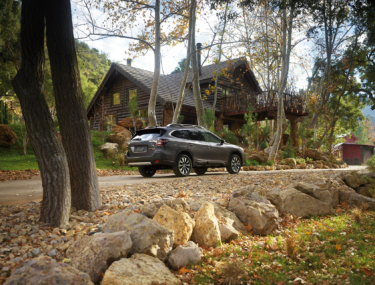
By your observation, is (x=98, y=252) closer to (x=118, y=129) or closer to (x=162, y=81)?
(x=118, y=129)

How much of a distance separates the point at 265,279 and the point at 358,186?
24.2 ft

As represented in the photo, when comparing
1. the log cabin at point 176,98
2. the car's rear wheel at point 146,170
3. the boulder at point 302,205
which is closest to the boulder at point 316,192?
the boulder at point 302,205

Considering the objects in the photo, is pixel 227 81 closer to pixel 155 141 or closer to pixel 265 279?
pixel 155 141

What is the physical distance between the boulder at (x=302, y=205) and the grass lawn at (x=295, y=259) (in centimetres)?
69

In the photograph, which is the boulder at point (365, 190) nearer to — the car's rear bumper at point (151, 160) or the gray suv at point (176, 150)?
the gray suv at point (176, 150)

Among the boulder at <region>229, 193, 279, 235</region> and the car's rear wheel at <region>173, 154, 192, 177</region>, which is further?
the car's rear wheel at <region>173, 154, 192, 177</region>

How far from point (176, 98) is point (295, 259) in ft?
66.2

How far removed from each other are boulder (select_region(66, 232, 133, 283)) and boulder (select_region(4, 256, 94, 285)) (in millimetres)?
328

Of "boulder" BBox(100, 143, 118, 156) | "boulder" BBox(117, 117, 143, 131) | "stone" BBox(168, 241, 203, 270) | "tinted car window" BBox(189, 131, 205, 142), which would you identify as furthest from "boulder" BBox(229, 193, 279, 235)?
"boulder" BBox(117, 117, 143, 131)

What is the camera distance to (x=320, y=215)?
6473 millimetres

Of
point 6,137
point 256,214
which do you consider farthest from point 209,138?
point 6,137

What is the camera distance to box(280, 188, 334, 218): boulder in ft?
20.6

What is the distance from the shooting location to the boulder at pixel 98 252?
314 centimetres

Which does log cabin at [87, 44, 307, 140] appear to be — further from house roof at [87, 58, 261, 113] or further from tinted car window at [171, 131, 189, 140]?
tinted car window at [171, 131, 189, 140]
